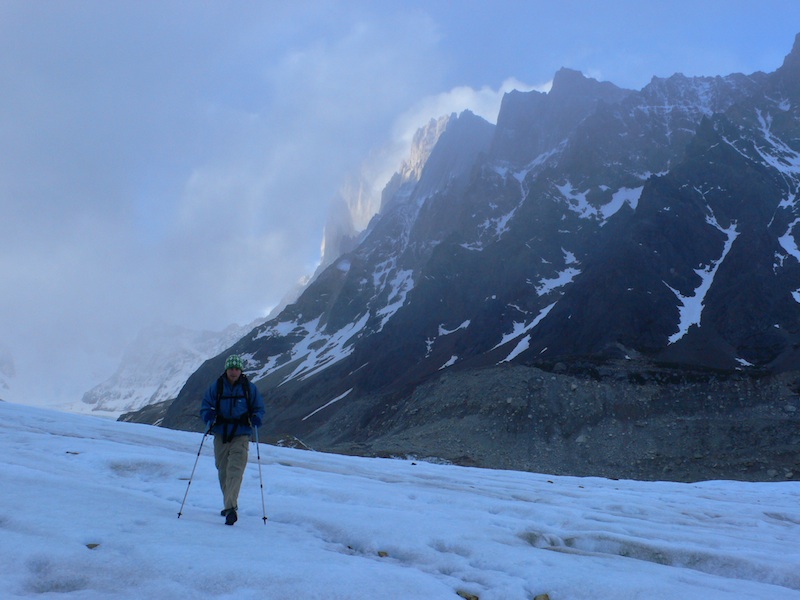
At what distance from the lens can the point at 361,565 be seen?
6883 mm

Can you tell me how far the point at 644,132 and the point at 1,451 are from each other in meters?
173

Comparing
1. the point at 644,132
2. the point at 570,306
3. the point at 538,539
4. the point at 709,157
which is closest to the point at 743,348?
the point at 570,306

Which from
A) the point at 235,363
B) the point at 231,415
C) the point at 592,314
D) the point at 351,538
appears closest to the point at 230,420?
the point at 231,415

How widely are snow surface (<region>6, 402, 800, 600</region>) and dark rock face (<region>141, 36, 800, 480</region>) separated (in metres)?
24.2

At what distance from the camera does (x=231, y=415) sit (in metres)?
9.57

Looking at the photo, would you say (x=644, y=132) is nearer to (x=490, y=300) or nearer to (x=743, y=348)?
(x=490, y=300)

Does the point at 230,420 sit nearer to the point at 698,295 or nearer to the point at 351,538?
the point at 351,538

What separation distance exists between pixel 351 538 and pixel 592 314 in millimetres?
87029

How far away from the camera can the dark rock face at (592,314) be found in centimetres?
5269

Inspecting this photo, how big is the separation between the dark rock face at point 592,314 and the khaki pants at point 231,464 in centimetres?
2793

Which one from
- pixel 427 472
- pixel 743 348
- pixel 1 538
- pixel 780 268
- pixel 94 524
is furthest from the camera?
pixel 780 268

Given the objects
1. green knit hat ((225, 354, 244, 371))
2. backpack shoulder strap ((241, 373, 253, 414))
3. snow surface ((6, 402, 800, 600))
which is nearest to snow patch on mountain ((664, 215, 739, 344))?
snow surface ((6, 402, 800, 600))

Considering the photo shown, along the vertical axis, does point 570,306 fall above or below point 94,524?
above

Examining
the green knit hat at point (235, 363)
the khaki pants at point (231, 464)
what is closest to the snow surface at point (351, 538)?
the khaki pants at point (231, 464)
